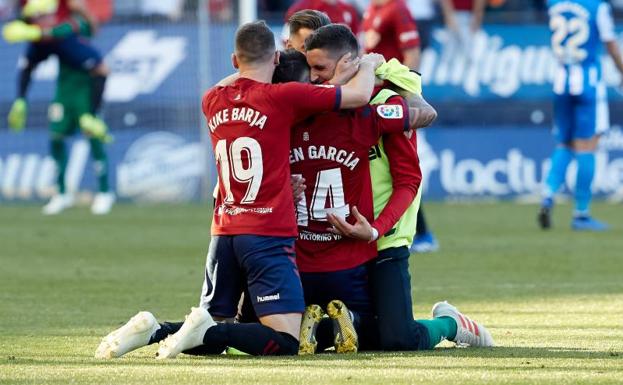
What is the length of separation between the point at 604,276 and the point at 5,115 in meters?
11.1

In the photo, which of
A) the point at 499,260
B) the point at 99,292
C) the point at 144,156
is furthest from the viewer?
the point at 144,156

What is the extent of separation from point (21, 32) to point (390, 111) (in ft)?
41.1

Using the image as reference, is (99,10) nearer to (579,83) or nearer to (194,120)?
(194,120)

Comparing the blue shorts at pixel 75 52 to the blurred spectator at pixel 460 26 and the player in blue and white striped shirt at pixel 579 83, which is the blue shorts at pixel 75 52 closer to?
the blurred spectator at pixel 460 26

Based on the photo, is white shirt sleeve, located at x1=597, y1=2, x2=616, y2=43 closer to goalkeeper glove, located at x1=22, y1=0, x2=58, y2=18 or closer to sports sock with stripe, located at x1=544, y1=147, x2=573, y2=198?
sports sock with stripe, located at x1=544, y1=147, x2=573, y2=198

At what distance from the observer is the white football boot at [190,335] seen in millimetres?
6449

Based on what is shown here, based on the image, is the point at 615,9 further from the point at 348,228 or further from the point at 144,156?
the point at 348,228

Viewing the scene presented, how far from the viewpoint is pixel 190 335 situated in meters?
6.45

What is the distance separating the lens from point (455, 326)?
7.05 metres

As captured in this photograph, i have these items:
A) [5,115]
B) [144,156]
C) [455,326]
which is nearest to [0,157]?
[5,115]

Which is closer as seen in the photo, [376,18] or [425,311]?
[425,311]

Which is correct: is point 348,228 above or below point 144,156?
below

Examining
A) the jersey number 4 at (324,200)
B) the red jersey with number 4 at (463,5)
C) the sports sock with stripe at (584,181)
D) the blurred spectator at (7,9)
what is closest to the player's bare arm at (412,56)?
the sports sock with stripe at (584,181)

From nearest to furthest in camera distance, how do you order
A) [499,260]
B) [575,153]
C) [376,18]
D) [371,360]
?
[371,360], [499,260], [376,18], [575,153]
